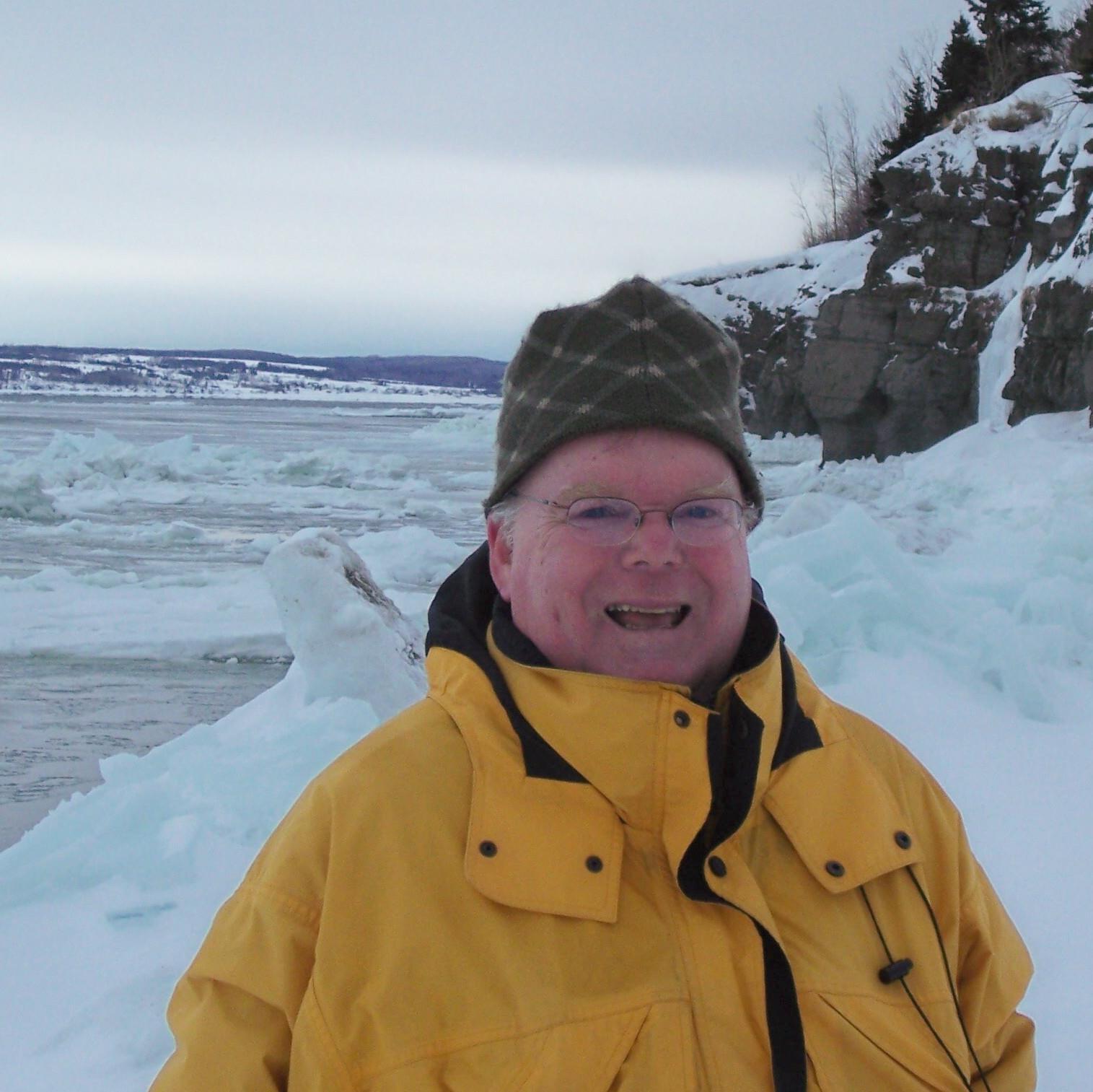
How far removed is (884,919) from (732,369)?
0.75m

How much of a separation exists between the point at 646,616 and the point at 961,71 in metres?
30.6

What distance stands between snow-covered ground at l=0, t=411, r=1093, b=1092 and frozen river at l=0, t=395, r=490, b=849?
0.21 metres

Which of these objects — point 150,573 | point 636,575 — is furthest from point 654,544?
point 150,573

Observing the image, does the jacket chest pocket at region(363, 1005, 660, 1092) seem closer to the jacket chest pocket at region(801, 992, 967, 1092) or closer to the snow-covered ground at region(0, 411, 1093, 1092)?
the jacket chest pocket at region(801, 992, 967, 1092)

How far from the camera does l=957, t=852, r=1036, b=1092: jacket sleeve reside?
142cm

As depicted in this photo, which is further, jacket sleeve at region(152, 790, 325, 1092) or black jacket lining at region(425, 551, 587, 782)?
black jacket lining at region(425, 551, 587, 782)

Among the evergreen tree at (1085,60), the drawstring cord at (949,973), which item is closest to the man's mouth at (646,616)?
the drawstring cord at (949,973)

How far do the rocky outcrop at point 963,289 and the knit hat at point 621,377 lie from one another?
1448 cm

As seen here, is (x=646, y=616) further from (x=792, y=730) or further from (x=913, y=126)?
(x=913, y=126)

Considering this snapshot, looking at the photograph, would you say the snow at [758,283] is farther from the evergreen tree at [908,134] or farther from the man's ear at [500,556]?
the man's ear at [500,556]

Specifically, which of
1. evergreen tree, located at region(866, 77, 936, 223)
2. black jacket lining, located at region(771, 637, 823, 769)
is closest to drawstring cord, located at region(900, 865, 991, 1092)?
black jacket lining, located at region(771, 637, 823, 769)

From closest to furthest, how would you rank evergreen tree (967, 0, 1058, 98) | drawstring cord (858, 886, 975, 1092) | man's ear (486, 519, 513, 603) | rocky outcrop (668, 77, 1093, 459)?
drawstring cord (858, 886, 975, 1092) < man's ear (486, 519, 513, 603) < rocky outcrop (668, 77, 1093, 459) < evergreen tree (967, 0, 1058, 98)

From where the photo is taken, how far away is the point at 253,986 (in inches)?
48.1

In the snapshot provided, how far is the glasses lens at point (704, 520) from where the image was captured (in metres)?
1.42
